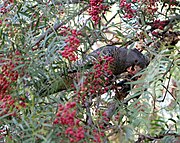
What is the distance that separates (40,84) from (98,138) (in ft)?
0.75

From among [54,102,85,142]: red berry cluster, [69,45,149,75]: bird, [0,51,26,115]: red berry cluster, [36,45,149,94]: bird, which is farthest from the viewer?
[69,45,149,75]: bird

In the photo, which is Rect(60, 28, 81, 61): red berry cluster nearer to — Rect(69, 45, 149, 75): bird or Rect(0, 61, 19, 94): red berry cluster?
Rect(0, 61, 19, 94): red berry cluster

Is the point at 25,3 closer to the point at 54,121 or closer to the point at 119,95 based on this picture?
the point at 119,95

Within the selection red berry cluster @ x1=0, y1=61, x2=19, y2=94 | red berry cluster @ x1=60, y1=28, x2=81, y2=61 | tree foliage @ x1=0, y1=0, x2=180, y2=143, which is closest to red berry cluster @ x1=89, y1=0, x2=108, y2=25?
tree foliage @ x1=0, y1=0, x2=180, y2=143

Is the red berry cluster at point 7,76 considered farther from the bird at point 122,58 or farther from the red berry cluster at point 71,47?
the bird at point 122,58

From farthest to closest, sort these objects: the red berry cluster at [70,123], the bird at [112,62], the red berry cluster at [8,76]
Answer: the bird at [112,62] < the red berry cluster at [8,76] < the red berry cluster at [70,123]

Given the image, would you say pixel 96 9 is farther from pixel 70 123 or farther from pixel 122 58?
pixel 70 123

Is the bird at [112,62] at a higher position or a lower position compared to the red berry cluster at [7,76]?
lower

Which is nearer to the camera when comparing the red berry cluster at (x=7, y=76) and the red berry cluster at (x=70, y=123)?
the red berry cluster at (x=70, y=123)

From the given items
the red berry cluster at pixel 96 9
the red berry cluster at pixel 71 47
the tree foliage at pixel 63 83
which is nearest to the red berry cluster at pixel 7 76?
the tree foliage at pixel 63 83

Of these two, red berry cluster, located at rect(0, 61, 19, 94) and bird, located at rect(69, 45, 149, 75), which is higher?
red berry cluster, located at rect(0, 61, 19, 94)

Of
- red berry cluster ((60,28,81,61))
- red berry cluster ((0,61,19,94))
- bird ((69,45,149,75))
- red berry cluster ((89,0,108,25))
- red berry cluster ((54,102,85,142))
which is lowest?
bird ((69,45,149,75))

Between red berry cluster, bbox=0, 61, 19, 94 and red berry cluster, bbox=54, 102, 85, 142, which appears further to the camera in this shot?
red berry cluster, bbox=0, 61, 19, 94

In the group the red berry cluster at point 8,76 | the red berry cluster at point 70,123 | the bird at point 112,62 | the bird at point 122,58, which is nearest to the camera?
the red berry cluster at point 70,123
